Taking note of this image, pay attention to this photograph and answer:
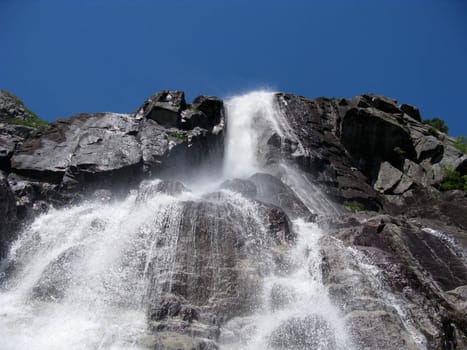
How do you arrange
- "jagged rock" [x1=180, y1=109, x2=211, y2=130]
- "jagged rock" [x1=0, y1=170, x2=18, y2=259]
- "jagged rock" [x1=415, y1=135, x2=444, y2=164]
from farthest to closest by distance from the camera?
1. "jagged rock" [x1=415, y1=135, x2=444, y2=164]
2. "jagged rock" [x1=180, y1=109, x2=211, y2=130]
3. "jagged rock" [x1=0, y1=170, x2=18, y2=259]

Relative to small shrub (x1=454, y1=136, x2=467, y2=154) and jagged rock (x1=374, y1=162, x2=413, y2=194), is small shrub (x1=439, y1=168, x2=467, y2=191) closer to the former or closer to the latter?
jagged rock (x1=374, y1=162, x2=413, y2=194)

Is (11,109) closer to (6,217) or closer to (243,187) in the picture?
(6,217)

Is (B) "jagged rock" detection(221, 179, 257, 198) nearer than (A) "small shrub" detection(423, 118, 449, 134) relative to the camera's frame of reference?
Yes

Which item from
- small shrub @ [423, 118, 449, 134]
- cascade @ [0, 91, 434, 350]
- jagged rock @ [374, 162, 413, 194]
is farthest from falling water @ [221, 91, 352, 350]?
small shrub @ [423, 118, 449, 134]

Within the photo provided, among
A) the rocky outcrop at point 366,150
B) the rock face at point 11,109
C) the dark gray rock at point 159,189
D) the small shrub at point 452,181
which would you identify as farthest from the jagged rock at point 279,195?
the rock face at point 11,109

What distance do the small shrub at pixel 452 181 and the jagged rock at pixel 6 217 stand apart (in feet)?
80.6

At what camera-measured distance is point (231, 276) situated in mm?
15453

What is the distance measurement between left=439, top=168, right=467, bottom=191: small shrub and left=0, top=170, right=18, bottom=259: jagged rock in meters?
24.6

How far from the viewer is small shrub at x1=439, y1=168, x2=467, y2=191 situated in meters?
28.6

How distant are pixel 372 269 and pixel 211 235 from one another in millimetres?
5884

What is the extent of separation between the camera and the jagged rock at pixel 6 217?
17719 millimetres

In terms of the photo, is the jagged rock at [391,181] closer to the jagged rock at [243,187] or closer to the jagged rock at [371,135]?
the jagged rock at [371,135]

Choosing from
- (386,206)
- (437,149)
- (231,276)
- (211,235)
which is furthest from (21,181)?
(437,149)

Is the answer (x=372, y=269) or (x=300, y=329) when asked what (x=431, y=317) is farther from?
(x=300, y=329)
